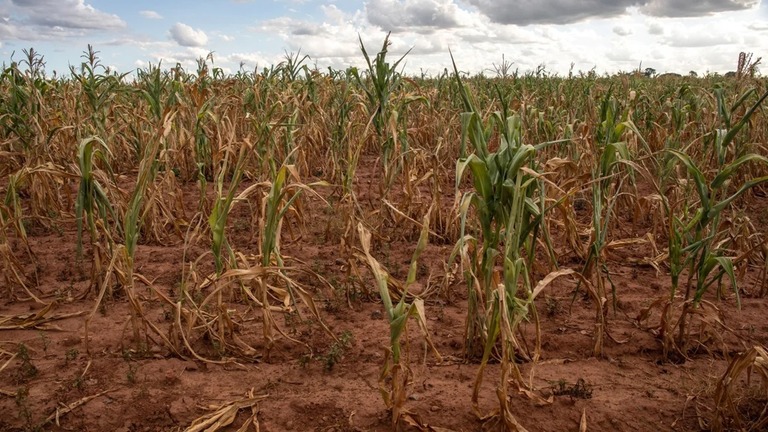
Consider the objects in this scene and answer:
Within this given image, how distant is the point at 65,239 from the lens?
14.2 feet

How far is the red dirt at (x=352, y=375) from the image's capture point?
7.74 ft

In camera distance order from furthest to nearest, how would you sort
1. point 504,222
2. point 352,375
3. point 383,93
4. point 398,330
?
point 383,93 < point 352,375 < point 504,222 < point 398,330

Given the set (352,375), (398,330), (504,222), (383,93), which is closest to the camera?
(398,330)

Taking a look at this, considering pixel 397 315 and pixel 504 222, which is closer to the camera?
pixel 397 315

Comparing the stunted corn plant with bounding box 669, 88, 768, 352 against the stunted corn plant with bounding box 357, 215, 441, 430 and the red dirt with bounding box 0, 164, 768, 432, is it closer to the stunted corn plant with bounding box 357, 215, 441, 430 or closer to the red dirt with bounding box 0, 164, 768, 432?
the red dirt with bounding box 0, 164, 768, 432

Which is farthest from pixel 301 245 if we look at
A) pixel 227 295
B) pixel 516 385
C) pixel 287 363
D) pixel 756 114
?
pixel 756 114

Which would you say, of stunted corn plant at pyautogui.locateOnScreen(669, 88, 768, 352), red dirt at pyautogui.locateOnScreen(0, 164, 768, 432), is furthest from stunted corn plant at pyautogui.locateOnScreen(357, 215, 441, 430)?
stunted corn plant at pyautogui.locateOnScreen(669, 88, 768, 352)

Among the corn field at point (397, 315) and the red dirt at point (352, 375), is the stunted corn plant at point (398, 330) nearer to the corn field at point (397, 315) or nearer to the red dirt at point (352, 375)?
the corn field at point (397, 315)

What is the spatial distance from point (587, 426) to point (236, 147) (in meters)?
3.92

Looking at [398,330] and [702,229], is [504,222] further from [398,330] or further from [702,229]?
[702,229]

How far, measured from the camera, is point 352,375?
2.66 meters

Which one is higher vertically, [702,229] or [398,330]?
[702,229]

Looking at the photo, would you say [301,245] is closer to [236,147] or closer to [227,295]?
[227,295]

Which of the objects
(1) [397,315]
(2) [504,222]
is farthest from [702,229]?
(1) [397,315]
